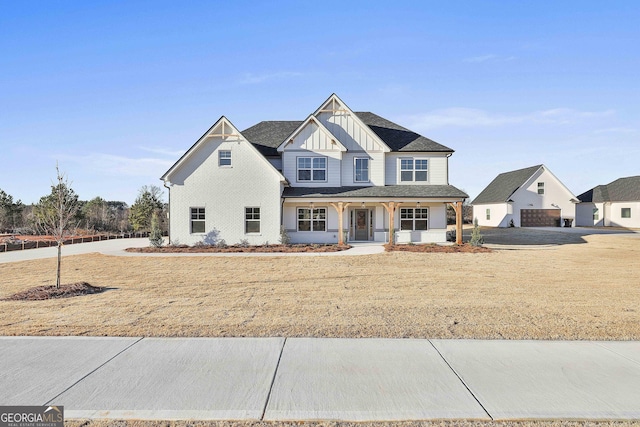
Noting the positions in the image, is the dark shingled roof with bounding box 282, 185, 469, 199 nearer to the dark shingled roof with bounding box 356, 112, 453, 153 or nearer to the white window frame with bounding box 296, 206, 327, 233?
the white window frame with bounding box 296, 206, 327, 233

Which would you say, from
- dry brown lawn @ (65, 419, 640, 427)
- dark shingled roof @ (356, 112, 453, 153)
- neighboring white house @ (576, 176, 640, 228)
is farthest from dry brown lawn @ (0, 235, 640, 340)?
neighboring white house @ (576, 176, 640, 228)

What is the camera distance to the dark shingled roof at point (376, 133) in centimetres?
2469

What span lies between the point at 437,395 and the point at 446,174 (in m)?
22.0

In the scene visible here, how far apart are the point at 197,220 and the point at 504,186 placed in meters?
33.4

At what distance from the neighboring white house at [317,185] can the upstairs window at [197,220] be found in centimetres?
6

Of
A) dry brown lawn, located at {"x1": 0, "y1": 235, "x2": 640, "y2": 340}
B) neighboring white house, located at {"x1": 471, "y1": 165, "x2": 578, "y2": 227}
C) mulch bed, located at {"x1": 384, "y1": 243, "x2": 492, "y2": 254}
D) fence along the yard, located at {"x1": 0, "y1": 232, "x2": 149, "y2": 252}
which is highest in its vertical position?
neighboring white house, located at {"x1": 471, "y1": 165, "x2": 578, "y2": 227}

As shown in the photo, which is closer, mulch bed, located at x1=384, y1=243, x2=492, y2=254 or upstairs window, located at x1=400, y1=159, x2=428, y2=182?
mulch bed, located at x1=384, y1=243, x2=492, y2=254

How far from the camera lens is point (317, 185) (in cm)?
2395

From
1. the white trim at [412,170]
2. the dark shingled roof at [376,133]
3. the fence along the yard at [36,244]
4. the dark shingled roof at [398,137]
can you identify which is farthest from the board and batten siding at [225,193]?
the fence along the yard at [36,244]

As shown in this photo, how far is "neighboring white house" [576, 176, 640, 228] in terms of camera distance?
3825 cm

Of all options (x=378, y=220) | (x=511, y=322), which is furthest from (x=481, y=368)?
(x=378, y=220)

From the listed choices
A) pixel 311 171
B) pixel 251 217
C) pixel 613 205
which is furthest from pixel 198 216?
pixel 613 205

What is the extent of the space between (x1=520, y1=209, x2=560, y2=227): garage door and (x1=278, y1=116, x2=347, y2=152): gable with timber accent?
24278 mm

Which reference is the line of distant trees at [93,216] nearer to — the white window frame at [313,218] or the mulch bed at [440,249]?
the white window frame at [313,218]
